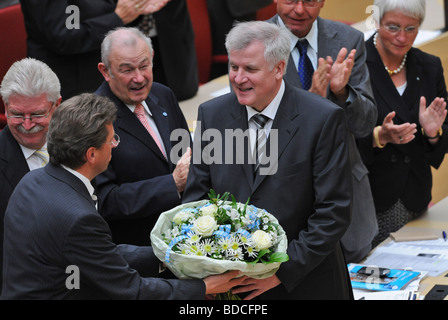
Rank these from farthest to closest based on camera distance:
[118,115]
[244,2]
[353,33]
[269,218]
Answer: [244,2] → [353,33] → [118,115] → [269,218]

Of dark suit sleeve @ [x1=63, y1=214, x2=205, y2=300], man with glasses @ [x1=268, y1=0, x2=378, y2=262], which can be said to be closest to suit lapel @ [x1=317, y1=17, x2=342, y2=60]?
man with glasses @ [x1=268, y1=0, x2=378, y2=262]

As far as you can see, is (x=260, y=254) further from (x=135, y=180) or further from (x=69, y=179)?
(x=135, y=180)

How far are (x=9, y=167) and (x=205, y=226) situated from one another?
3.72 feet

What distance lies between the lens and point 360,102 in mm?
3727

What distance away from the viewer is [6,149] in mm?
3432

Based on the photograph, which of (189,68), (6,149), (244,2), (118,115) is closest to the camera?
(6,149)

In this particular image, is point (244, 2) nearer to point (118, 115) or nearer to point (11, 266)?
point (118, 115)

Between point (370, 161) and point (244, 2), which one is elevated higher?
point (244, 2)

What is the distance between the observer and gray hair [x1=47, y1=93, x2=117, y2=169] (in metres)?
2.65

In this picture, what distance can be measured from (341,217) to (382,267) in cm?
99

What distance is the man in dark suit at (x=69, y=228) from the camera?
2.57m

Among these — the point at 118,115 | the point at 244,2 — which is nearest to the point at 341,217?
the point at 118,115

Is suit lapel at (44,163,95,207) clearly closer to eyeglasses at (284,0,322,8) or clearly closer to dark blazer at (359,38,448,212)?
eyeglasses at (284,0,322,8)

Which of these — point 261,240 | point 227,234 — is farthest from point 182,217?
point 261,240
